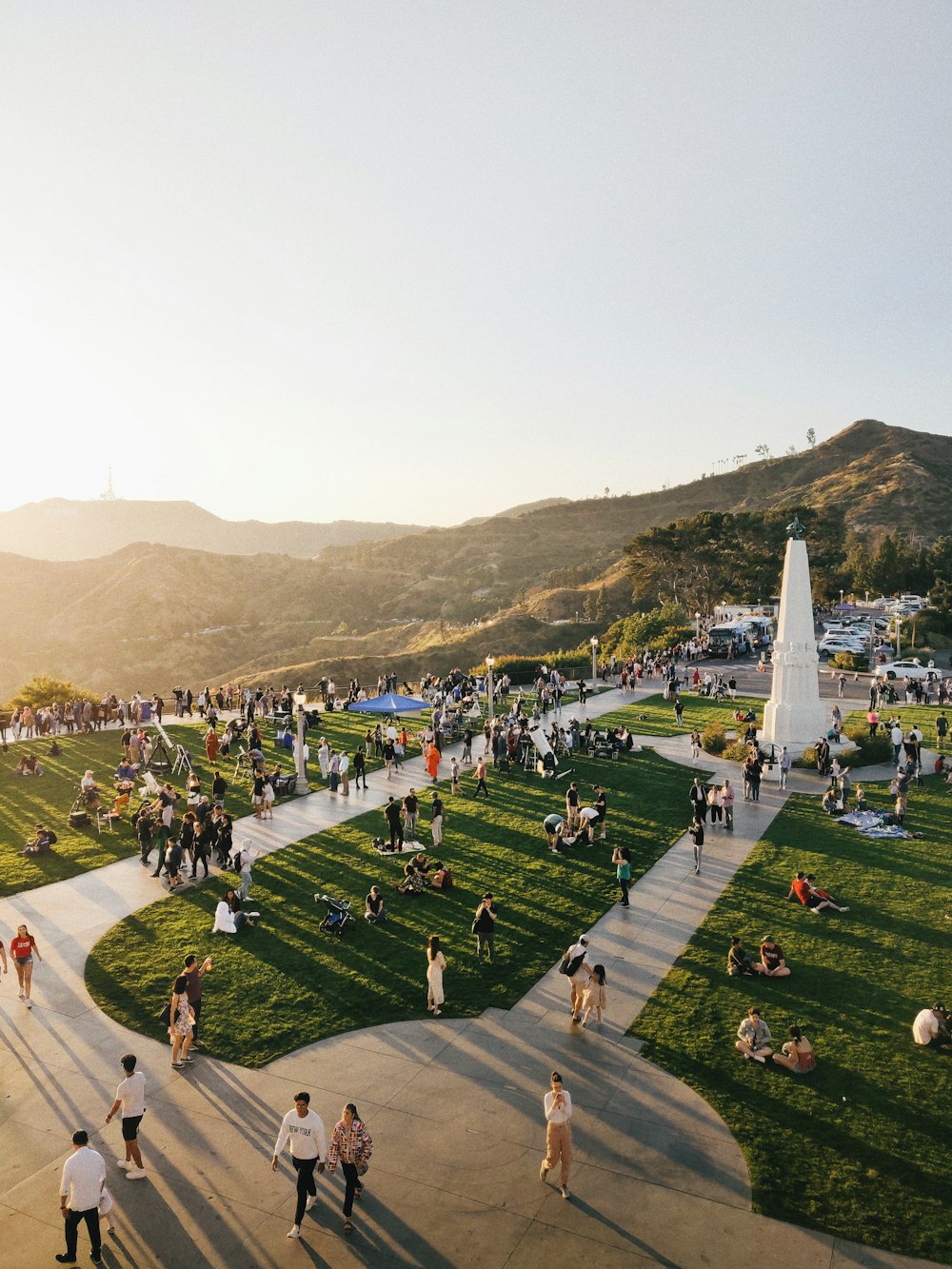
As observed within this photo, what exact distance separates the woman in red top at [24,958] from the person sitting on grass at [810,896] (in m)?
12.4

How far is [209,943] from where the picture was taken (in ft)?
44.0

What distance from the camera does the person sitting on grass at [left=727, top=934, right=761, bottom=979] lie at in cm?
1204

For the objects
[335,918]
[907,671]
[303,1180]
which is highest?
[303,1180]

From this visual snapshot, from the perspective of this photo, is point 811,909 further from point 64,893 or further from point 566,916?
point 64,893

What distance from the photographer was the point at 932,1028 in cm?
1014

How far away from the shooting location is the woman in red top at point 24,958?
11.4 metres

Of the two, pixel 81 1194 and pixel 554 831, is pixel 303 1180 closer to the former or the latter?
pixel 81 1194

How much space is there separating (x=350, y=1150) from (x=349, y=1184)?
10.4 inches

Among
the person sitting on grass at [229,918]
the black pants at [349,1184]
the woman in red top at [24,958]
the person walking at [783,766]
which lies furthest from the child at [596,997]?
the person walking at [783,766]

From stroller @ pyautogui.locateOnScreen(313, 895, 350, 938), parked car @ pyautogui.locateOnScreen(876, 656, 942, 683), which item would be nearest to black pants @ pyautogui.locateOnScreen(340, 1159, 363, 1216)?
stroller @ pyautogui.locateOnScreen(313, 895, 350, 938)

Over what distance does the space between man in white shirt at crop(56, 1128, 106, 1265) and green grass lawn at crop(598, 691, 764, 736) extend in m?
24.9

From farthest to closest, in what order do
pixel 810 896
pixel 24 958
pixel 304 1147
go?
pixel 810 896 < pixel 24 958 < pixel 304 1147

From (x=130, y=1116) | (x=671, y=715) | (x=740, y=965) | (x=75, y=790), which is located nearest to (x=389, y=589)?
(x=671, y=715)

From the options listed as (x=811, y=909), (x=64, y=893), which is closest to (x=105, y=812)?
(x=64, y=893)
